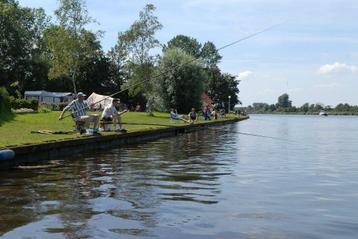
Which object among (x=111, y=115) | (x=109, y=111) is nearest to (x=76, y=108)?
(x=109, y=111)

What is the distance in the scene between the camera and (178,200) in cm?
1012

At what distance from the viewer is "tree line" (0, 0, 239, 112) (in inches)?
1967

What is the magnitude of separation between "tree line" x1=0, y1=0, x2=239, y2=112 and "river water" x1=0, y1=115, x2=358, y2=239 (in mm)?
13555

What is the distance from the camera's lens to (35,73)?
9544 cm

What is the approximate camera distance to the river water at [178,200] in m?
7.83

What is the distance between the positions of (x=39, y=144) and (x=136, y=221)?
888cm

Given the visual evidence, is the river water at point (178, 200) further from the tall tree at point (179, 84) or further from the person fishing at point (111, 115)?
the tall tree at point (179, 84)

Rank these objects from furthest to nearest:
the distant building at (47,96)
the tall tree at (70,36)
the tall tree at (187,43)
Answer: the tall tree at (187,43) → the distant building at (47,96) → the tall tree at (70,36)

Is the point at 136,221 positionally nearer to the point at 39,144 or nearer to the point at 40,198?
the point at 40,198

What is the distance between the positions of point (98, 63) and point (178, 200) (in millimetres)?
101787

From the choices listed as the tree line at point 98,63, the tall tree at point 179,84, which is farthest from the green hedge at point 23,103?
the tall tree at point 179,84

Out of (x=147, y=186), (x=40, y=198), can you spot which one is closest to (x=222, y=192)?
(x=147, y=186)

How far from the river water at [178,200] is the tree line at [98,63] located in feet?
44.5

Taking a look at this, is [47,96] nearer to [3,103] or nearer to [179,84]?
[179,84]
